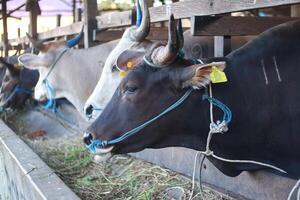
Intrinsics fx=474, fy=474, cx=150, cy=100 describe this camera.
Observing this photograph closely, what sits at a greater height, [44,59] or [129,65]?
[129,65]

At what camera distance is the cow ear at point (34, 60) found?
601 centimetres

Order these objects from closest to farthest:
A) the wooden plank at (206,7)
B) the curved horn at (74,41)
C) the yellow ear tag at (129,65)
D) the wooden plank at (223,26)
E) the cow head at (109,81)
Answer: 1. the wooden plank at (206,7)
2. the yellow ear tag at (129,65)
3. the wooden plank at (223,26)
4. the cow head at (109,81)
5. the curved horn at (74,41)

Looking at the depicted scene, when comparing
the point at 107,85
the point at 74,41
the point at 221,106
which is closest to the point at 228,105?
the point at 221,106

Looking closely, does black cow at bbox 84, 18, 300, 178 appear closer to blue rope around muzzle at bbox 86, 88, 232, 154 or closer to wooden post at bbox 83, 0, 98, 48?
blue rope around muzzle at bbox 86, 88, 232, 154

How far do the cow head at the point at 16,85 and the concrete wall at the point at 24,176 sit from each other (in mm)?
2473

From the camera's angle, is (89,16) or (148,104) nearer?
(148,104)

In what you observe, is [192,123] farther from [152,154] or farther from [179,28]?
[152,154]

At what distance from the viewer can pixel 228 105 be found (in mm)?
2898

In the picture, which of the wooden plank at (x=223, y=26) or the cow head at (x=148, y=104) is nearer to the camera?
the cow head at (x=148, y=104)

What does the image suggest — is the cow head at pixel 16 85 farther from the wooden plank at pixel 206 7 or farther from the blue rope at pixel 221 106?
the blue rope at pixel 221 106

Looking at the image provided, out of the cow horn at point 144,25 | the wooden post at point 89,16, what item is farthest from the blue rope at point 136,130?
the wooden post at point 89,16

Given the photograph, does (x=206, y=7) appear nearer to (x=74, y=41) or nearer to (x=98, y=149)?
(x=98, y=149)

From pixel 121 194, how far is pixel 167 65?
1.36m

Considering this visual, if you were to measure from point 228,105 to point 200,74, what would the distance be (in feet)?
1.09
